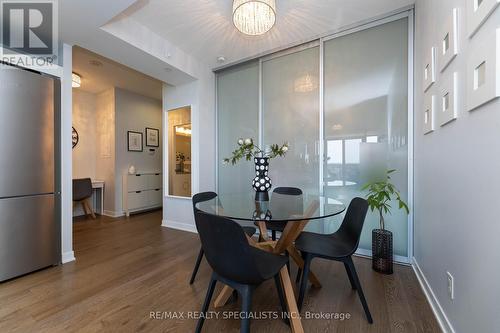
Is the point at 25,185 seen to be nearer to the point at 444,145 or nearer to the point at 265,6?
the point at 265,6

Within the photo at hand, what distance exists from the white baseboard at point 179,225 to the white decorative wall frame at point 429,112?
10.5 feet

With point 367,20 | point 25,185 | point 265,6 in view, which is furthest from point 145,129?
point 367,20

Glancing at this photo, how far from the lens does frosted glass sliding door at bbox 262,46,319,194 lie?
2.85 meters

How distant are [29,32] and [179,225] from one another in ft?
9.74

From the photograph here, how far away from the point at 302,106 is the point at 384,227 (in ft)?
5.90

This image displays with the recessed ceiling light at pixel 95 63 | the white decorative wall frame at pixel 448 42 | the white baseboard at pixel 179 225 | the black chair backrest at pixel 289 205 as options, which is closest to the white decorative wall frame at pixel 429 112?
the white decorative wall frame at pixel 448 42

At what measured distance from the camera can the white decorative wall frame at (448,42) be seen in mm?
1258

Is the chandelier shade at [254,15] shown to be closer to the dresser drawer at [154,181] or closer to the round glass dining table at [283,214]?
the round glass dining table at [283,214]

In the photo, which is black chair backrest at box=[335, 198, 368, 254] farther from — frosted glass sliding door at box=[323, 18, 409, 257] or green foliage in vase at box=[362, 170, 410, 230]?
frosted glass sliding door at box=[323, 18, 409, 257]

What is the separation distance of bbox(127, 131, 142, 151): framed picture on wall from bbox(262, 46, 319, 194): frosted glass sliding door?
3230 mm

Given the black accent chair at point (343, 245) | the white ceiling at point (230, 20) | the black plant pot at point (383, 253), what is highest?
the white ceiling at point (230, 20)

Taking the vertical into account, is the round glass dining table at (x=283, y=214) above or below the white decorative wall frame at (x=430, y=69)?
below

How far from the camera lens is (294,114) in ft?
9.85

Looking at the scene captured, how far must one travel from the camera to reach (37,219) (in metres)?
2.16
